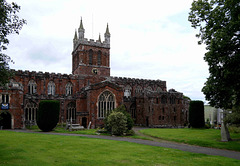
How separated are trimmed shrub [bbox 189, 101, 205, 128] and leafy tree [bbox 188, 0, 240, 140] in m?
16.0

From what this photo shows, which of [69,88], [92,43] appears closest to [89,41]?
[92,43]

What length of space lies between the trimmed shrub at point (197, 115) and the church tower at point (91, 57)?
85.4 ft

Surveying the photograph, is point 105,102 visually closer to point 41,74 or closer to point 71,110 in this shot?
point 71,110

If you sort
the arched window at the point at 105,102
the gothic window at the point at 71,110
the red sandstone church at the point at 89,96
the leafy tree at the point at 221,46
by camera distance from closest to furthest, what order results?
the leafy tree at the point at 221,46 < the red sandstone church at the point at 89,96 < the arched window at the point at 105,102 < the gothic window at the point at 71,110

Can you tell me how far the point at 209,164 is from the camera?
12.4m

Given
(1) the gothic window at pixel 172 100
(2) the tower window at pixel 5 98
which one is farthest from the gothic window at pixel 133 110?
(2) the tower window at pixel 5 98

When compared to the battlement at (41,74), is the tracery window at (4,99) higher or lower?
lower

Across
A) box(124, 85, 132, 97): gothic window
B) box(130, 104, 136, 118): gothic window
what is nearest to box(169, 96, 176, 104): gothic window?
box(130, 104, 136, 118): gothic window

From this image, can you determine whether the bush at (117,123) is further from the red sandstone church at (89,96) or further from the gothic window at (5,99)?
the gothic window at (5,99)

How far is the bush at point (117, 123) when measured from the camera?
27.1 m

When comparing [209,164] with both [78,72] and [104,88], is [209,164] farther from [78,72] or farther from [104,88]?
[78,72]

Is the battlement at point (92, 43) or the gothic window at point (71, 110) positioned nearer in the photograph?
the gothic window at point (71, 110)

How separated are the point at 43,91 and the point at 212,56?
37328mm

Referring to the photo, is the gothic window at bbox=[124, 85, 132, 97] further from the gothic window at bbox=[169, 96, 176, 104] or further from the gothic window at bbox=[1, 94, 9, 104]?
the gothic window at bbox=[1, 94, 9, 104]
